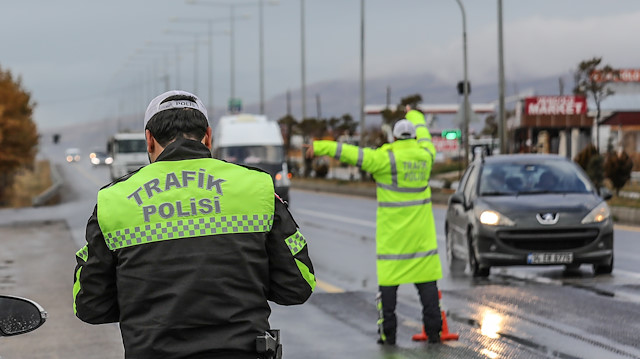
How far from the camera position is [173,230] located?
3.99 meters

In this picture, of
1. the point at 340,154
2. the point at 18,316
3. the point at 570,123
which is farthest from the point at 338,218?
the point at 570,123

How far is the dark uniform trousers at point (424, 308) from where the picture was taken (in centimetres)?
1011

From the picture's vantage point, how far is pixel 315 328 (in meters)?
11.4

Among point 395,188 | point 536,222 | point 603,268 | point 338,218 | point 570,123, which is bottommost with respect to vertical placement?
point 338,218

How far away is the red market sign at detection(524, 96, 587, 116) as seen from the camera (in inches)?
3182

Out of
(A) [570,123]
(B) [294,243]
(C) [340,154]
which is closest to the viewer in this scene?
(B) [294,243]

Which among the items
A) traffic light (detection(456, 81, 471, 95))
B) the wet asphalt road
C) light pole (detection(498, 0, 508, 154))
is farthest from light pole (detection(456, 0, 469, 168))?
the wet asphalt road

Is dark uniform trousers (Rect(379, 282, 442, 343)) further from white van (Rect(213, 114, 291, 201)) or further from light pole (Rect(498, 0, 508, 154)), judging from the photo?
light pole (Rect(498, 0, 508, 154))

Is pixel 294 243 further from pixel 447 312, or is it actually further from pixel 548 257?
pixel 548 257

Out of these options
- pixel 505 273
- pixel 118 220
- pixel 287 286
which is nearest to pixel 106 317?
pixel 118 220

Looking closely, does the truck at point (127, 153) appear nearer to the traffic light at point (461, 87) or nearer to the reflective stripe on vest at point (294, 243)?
the traffic light at point (461, 87)

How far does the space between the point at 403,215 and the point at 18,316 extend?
21.8 feet

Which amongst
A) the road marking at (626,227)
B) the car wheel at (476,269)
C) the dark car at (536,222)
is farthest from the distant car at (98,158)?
the car wheel at (476,269)

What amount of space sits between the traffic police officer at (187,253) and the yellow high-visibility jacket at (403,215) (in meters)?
5.94
